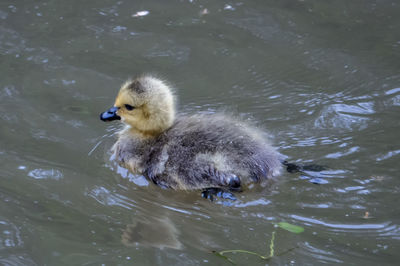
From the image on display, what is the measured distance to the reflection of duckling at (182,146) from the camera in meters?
3.76

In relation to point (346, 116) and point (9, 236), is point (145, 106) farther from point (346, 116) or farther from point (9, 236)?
point (346, 116)

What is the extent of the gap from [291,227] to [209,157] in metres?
0.77

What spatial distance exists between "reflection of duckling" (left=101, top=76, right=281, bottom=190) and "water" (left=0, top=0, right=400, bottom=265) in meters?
0.11

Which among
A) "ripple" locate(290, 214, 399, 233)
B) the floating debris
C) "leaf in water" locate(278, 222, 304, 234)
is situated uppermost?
the floating debris

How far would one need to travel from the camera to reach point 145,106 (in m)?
4.11

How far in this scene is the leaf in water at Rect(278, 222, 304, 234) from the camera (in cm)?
327

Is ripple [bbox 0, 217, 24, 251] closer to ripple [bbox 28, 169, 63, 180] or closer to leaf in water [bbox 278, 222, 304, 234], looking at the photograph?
ripple [bbox 28, 169, 63, 180]

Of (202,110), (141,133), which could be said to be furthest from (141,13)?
(141,133)

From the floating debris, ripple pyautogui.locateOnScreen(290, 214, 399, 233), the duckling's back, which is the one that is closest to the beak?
the duckling's back

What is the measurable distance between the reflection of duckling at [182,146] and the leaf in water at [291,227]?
50 cm

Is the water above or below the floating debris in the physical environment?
below

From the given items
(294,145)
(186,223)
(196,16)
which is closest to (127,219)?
(186,223)

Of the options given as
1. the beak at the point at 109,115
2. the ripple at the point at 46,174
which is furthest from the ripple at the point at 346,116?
the ripple at the point at 46,174

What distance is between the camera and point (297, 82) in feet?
16.4
